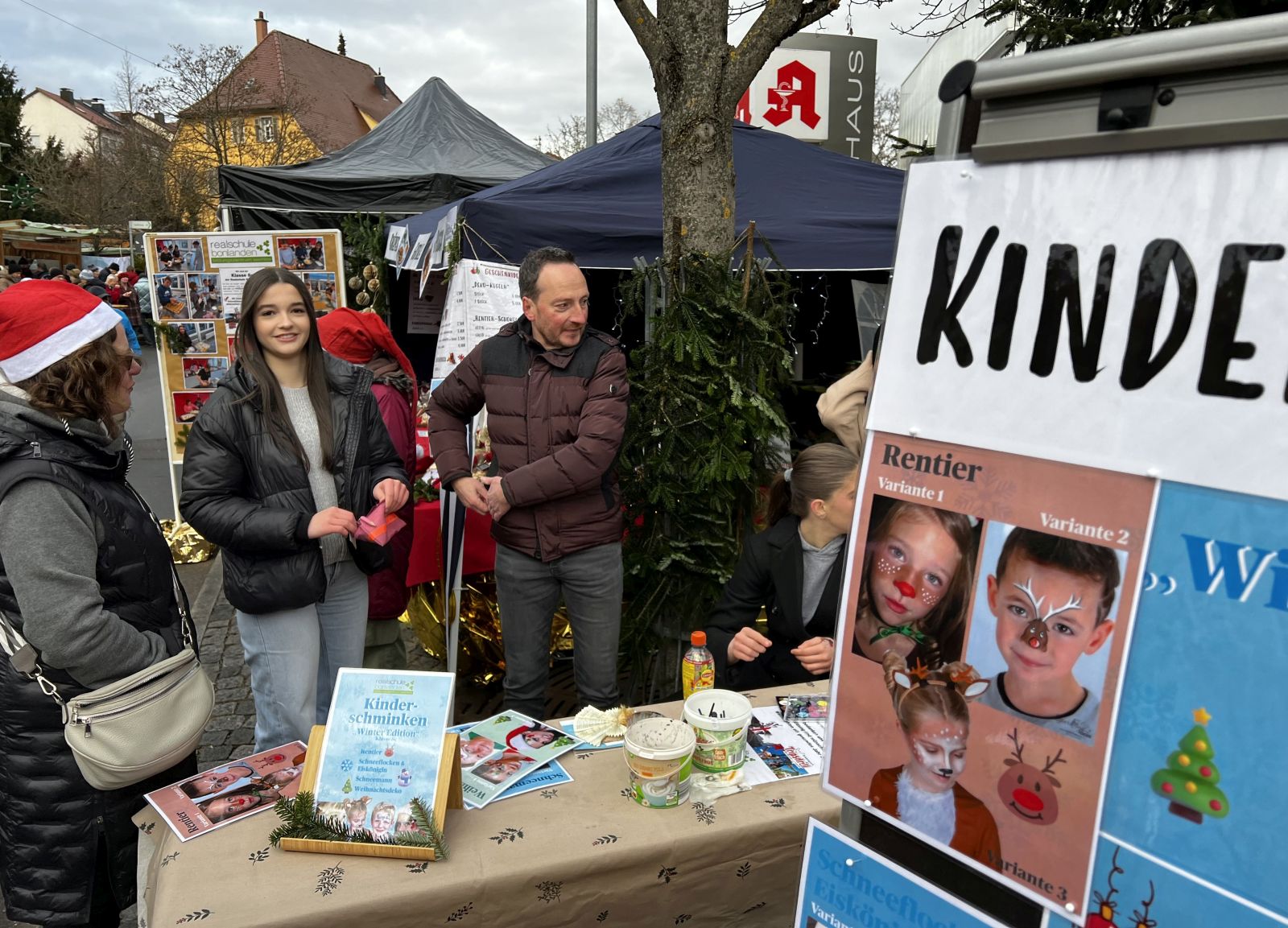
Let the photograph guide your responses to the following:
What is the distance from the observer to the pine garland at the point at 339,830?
1510mm

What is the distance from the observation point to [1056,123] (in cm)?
88

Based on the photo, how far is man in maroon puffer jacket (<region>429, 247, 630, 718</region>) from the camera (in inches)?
110

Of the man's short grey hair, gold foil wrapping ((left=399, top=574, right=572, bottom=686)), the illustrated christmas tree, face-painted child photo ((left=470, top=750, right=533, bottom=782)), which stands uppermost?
the man's short grey hair

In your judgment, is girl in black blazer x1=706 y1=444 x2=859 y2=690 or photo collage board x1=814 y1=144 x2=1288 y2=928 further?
girl in black blazer x1=706 y1=444 x2=859 y2=690

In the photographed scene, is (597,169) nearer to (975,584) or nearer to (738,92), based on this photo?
(738,92)

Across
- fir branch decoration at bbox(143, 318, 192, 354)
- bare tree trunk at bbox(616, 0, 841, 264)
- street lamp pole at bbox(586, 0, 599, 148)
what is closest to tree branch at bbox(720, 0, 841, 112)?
bare tree trunk at bbox(616, 0, 841, 264)

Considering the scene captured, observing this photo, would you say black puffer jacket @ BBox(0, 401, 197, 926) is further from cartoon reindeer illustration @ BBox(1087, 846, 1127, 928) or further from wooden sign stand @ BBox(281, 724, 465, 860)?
cartoon reindeer illustration @ BBox(1087, 846, 1127, 928)

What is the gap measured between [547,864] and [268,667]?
4.26 ft

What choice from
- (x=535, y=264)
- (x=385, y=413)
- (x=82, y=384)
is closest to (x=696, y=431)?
(x=535, y=264)

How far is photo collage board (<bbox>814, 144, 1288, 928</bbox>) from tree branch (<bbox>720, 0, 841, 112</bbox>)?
2.68m

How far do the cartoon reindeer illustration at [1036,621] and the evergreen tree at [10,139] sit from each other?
44686mm

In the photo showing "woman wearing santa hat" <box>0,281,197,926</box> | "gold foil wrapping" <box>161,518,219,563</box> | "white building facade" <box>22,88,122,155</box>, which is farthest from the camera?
"white building facade" <box>22,88,122,155</box>

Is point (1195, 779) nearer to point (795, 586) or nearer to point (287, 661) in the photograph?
point (795, 586)

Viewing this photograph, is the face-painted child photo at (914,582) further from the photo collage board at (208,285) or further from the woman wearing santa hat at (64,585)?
the photo collage board at (208,285)
